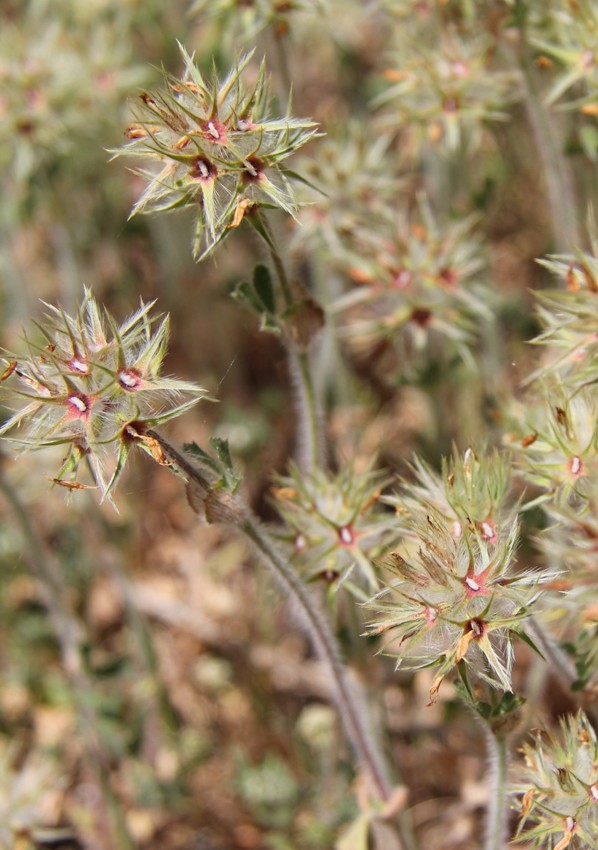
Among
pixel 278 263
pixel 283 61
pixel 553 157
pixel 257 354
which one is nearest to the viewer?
pixel 278 263

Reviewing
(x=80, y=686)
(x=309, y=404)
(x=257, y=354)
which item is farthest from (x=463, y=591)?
(x=257, y=354)

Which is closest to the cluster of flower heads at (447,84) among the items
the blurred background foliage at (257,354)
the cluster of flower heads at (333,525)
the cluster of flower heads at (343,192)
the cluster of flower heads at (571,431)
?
the blurred background foliage at (257,354)

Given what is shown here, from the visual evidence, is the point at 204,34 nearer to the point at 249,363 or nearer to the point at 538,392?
the point at 249,363

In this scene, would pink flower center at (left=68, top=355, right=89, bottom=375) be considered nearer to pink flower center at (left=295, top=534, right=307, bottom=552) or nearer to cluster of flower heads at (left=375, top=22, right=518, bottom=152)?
pink flower center at (left=295, top=534, right=307, bottom=552)

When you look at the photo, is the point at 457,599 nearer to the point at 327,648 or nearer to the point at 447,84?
the point at 327,648

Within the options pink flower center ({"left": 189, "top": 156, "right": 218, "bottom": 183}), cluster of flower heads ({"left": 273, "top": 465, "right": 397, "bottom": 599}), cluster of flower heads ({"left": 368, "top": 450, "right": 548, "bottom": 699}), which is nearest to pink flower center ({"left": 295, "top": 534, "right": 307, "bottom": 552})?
cluster of flower heads ({"left": 273, "top": 465, "right": 397, "bottom": 599})

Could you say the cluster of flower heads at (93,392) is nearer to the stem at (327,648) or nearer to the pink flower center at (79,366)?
the pink flower center at (79,366)

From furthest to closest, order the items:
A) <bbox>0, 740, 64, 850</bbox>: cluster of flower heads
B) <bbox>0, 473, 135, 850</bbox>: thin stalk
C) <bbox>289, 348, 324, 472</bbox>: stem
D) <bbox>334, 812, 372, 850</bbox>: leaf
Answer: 1. <bbox>0, 473, 135, 850</bbox>: thin stalk
2. <bbox>0, 740, 64, 850</bbox>: cluster of flower heads
3. <bbox>334, 812, 372, 850</bbox>: leaf
4. <bbox>289, 348, 324, 472</bbox>: stem

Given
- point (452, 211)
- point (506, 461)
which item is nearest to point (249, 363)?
point (452, 211)
